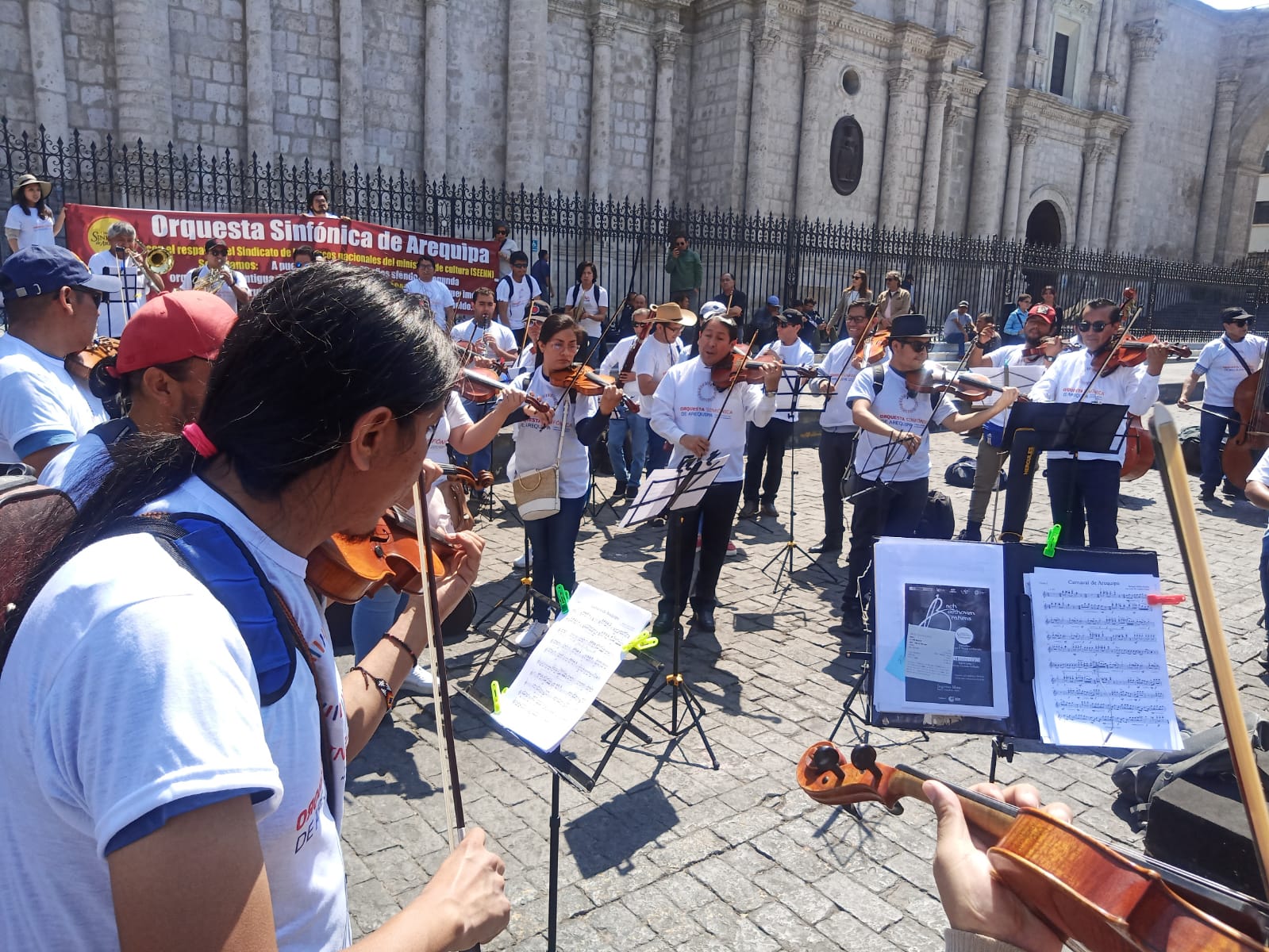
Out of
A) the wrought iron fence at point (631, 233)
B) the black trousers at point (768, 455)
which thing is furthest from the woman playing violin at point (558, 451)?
the wrought iron fence at point (631, 233)

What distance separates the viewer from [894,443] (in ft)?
19.8

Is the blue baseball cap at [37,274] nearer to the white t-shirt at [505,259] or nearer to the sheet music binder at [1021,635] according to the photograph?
the sheet music binder at [1021,635]

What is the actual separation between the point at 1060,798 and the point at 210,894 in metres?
4.23

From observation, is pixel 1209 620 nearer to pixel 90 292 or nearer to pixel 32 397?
pixel 32 397

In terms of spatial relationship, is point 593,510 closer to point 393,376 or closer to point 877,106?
point 393,376

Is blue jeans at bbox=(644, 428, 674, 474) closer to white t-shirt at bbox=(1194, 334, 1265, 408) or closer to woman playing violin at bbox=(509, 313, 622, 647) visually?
woman playing violin at bbox=(509, 313, 622, 647)

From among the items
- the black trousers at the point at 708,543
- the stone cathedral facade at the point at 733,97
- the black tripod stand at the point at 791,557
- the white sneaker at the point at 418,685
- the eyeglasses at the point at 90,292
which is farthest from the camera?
the stone cathedral facade at the point at 733,97

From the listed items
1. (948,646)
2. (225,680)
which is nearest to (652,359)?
(948,646)

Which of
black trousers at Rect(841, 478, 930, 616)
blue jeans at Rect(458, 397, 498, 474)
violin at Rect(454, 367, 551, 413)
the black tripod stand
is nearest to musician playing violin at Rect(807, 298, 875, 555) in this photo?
the black tripod stand

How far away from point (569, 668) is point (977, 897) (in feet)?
6.55

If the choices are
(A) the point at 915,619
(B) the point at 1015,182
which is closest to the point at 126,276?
(A) the point at 915,619

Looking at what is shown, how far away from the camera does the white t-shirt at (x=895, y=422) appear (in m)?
6.15

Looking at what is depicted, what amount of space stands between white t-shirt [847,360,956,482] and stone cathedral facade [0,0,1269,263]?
41.0 feet

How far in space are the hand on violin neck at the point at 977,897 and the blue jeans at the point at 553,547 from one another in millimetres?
4217
